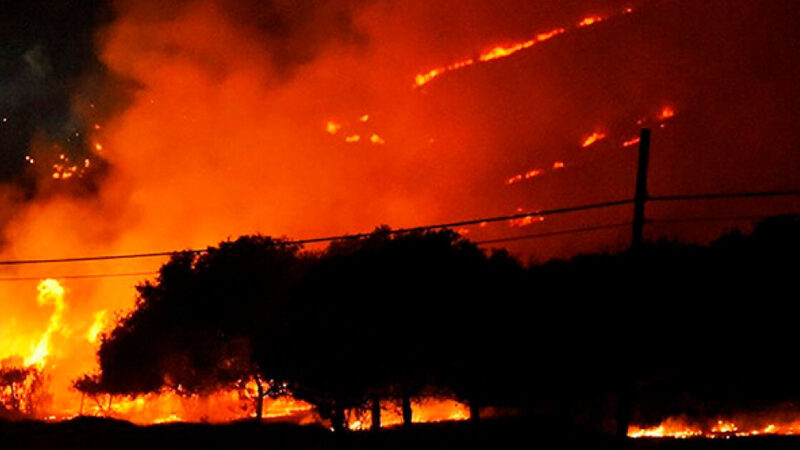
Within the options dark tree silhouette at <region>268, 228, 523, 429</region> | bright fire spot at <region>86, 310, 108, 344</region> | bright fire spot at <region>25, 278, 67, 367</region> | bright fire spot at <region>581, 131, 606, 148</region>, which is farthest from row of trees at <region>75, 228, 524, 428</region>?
bright fire spot at <region>25, 278, 67, 367</region>

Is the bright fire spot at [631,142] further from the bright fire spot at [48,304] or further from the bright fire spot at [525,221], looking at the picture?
the bright fire spot at [48,304]

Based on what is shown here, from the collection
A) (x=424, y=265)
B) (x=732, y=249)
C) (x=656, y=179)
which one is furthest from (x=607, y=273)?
(x=656, y=179)

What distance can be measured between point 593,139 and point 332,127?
3250 centimetres

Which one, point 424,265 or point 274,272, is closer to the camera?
point 424,265

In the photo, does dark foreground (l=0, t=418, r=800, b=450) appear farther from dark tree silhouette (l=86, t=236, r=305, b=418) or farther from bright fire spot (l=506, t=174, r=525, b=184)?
bright fire spot (l=506, t=174, r=525, b=184)

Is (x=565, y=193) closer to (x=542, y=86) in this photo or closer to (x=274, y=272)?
(x=542, y=86)

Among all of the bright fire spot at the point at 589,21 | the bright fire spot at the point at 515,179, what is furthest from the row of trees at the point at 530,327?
the bright fire spot at the point at 589,21

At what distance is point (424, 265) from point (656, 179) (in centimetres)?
5363

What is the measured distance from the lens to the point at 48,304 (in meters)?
92.8

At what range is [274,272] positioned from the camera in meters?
47.8

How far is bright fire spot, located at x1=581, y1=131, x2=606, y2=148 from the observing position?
9150 cm

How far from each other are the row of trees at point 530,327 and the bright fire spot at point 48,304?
58.7 metres

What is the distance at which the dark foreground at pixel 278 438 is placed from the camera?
22062mm

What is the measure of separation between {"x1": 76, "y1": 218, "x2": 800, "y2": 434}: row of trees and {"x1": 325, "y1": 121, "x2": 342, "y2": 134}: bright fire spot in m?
67.0
